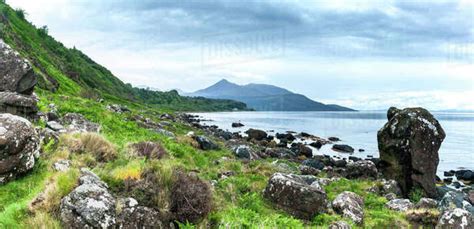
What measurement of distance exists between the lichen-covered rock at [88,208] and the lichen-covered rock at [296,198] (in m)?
6.12

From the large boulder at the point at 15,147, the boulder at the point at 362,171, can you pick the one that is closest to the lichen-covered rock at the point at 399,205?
the boulder at the point at 362,171

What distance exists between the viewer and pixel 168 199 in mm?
8414

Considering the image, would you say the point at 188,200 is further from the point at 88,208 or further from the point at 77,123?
the point at 77,123

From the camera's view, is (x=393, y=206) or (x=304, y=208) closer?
(x=304, y=208)

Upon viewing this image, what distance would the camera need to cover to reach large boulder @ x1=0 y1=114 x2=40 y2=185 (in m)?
10.4

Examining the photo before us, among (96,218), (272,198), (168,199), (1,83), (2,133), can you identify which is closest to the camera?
(96,218)

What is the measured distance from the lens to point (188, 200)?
27.9ft

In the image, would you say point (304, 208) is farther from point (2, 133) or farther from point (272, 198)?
point (2, 133)

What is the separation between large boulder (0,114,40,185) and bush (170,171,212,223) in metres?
4.69

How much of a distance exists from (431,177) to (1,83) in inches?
957

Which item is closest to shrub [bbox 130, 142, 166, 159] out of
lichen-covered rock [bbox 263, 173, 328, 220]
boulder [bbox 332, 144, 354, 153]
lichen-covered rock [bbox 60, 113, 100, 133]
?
lichen-covered rock [bbox 60, 113, 100, 133]

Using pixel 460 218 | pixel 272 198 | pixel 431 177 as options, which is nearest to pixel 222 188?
pixel 272 198

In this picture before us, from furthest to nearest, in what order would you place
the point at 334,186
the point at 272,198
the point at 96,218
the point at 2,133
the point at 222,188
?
1. the point at 334,186
2. the point at 222,188
3. the point at 272,198
4. the point at 2,133
5. the point at 96,218

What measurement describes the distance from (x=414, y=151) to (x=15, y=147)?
2214cm
